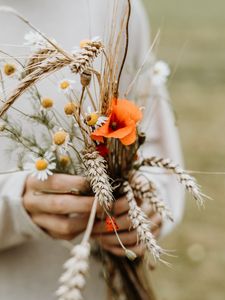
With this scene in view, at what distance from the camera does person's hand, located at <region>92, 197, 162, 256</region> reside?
1.37 m

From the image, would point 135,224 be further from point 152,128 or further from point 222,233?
point 222,233

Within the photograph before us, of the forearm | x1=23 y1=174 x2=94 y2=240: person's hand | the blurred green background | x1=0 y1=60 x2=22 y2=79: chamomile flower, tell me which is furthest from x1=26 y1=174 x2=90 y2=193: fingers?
the blurred green background

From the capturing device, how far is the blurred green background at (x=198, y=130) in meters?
3.86

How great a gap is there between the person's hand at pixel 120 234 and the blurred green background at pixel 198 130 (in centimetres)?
45

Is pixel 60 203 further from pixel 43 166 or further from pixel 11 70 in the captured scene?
pixel 11 70

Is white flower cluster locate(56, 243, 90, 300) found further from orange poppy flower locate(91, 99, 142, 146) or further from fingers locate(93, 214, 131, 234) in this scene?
fingers locate(93, 214, 131, 234)

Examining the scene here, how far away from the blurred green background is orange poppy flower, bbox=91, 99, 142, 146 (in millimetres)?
417

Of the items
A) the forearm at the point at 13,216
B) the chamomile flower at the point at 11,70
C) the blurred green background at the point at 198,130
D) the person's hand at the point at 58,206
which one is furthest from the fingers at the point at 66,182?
the blurred green background at the point at 198,130

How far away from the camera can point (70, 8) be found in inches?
65.0

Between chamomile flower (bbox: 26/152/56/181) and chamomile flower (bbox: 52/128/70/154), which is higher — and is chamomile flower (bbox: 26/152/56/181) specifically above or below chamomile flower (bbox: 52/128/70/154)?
below

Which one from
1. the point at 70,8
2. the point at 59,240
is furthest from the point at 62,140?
the point at 70,8

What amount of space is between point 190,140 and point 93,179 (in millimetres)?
4743

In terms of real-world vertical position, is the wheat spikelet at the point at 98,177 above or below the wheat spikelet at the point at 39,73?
below

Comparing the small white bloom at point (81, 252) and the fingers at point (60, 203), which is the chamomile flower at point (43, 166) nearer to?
the fingers at point (60, 203)
